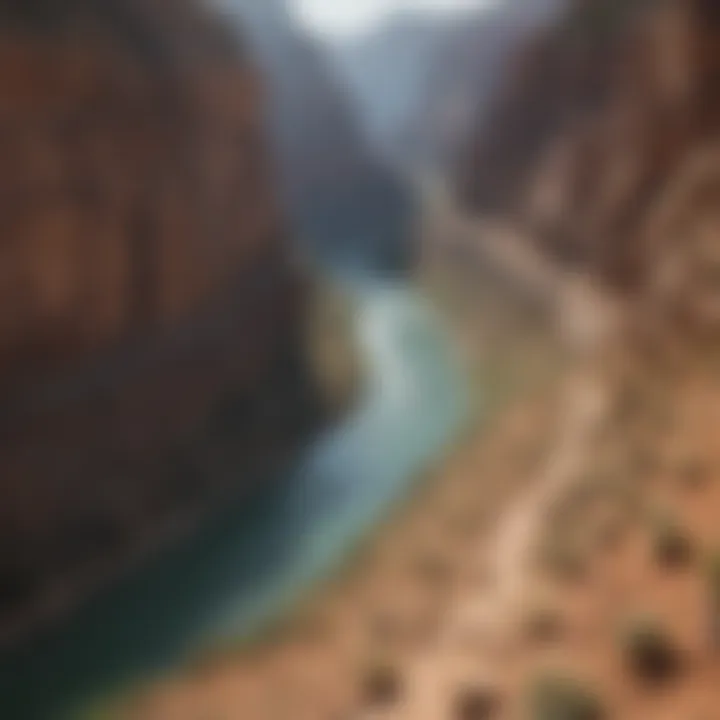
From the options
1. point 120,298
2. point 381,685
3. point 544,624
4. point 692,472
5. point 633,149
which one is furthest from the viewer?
point 633,149

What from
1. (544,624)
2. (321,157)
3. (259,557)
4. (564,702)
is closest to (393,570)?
(259,557)

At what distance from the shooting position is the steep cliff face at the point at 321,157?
74.6 feet

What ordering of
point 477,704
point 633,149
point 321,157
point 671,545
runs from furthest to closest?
point 321,157
point 633,149
point 671,545
point 477,704

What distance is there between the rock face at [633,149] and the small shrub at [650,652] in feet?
20.7

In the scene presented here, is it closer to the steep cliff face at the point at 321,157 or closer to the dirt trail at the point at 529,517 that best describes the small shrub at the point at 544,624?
the dirt trail at the point at 529,517

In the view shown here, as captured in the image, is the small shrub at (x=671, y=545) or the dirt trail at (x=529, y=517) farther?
the small shrub at (x=671, y=545)

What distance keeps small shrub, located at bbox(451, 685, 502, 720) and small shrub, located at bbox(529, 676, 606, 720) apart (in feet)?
1.23

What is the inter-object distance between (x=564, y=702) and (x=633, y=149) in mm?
12619

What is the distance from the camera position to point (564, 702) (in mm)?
6898

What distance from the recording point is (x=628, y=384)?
13062 millimetres

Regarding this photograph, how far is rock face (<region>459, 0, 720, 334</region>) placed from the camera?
47.7 feet

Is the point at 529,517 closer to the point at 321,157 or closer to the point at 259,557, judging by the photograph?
the point at 259,557

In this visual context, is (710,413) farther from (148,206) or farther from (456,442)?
(148,206)

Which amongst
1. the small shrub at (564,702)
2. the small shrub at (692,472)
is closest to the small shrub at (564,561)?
the small shrub at (692,472)
